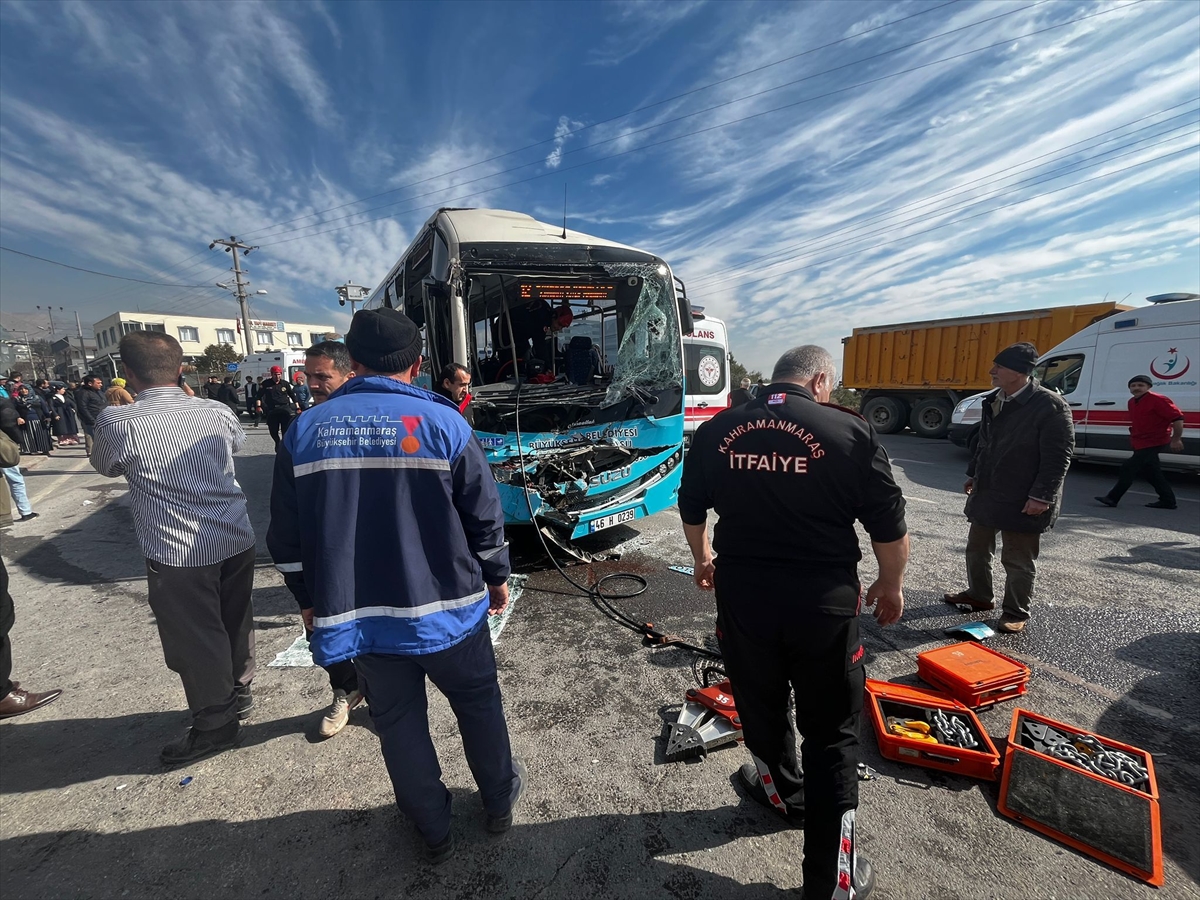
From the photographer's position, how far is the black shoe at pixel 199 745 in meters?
2.45

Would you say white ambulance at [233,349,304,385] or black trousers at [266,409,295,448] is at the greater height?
white ambulance at [233,349,304,385]

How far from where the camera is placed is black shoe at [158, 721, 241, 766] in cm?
245


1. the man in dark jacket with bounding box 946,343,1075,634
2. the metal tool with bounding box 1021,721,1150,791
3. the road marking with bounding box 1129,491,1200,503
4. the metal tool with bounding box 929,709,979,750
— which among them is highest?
the man in dark jacket with bounding box 946,343,1075,634

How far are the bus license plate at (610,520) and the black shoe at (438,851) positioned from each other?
2.81 meters

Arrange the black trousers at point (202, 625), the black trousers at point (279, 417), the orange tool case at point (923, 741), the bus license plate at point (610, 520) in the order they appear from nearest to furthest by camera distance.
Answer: the orange tool case at point (923, 741) < the black trousers at point (202, 625) < the bus license plate at point (610, 520) < the black trousers at point (279, 417)

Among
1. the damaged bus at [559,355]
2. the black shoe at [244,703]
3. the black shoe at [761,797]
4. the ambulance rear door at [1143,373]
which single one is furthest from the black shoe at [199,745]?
the ambulance rear door at [1143,373]

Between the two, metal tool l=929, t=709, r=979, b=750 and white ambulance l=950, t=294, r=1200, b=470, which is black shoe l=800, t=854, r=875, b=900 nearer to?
metal tool l=929, t=709, r=979, b=750

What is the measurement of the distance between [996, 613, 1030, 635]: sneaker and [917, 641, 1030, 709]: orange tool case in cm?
76

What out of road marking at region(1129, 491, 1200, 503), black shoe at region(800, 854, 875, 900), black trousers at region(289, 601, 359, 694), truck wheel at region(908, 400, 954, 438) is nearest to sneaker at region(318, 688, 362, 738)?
black trousers at region(289, 601, 359, 694)

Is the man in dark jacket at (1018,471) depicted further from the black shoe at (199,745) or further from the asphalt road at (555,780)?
the black shoe at (199,745)

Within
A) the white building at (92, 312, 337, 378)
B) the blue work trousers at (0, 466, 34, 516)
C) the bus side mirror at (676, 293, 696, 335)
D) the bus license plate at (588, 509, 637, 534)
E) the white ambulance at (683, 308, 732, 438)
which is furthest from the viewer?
the white building at (92, 312, 337, 378)

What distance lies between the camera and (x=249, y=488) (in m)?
8.23

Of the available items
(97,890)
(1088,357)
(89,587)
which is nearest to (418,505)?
(97,890)

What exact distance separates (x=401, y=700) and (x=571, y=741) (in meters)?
1.15
